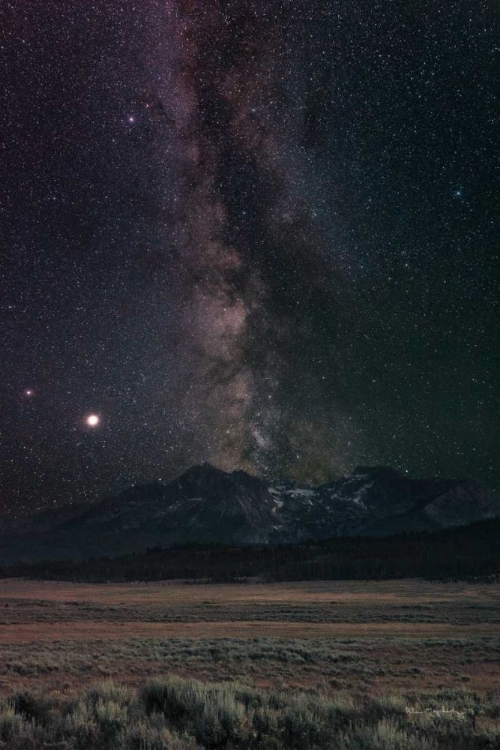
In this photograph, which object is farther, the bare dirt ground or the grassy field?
the bare dirt ground

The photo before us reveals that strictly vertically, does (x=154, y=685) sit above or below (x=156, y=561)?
below

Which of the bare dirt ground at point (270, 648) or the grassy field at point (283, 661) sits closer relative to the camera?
the grassy field at point (283, 661)

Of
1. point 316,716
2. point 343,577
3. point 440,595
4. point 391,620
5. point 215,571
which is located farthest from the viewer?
point 215,571

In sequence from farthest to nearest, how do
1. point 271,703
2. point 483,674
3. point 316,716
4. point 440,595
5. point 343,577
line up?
point 343,577
point 440,595
point 483,674
point 271,703
point 316,716

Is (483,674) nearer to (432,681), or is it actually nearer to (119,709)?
Result: (432,681)

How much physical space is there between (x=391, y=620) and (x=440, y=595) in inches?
1502

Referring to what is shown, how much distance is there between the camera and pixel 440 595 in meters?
80.4

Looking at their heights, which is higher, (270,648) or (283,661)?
(270,648)

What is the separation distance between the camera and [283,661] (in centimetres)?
2327

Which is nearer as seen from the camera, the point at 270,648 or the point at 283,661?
the point at 283,661

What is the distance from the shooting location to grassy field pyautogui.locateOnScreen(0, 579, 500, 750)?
870cm

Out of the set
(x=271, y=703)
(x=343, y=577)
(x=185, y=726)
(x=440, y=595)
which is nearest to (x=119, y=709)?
(x=185, y=726)

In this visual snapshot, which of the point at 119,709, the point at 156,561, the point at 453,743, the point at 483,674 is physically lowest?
the point at 483,674

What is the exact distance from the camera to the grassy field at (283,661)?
8.70 m
